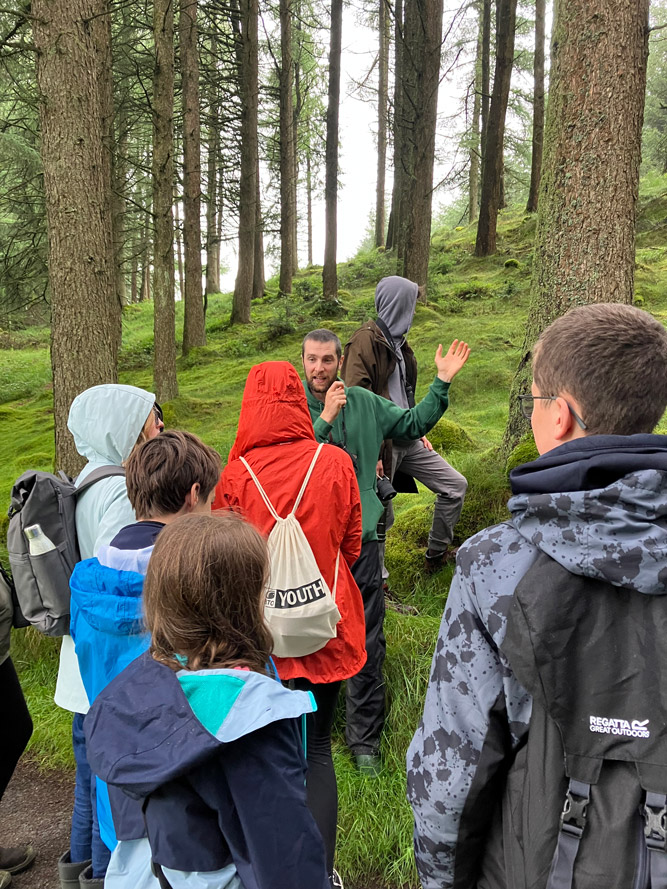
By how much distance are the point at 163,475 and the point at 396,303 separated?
2740 mm

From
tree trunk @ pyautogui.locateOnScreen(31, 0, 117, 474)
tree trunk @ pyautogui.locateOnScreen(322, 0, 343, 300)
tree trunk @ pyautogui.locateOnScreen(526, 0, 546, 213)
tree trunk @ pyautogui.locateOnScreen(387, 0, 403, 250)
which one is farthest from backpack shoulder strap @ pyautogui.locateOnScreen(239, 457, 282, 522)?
tree trunk @ pyautogui.locateOnScreen(526, 0, 546, 213)

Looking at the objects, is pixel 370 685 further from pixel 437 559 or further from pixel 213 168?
pixel 213 168

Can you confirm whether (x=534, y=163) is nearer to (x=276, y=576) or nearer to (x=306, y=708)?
(x=276, y=576)

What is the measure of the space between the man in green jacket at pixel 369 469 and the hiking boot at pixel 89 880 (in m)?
1.40

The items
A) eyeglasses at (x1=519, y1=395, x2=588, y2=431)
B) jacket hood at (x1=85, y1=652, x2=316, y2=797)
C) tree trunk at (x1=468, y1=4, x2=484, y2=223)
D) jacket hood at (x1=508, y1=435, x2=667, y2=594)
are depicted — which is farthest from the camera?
tree trunk at (x1=468, y1=4, x2=484, y2=223)

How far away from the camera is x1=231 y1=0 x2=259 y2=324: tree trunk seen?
16.1 m

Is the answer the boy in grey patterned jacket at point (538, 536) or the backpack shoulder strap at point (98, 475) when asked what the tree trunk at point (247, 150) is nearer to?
the backpack shoulder strap at point (98, 475)

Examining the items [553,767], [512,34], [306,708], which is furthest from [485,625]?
[512,34]

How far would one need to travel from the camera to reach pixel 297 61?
21.0 m

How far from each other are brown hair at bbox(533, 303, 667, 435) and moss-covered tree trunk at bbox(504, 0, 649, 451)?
331 cm

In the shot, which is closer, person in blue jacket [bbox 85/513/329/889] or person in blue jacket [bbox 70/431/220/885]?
person in blue jacket [bbox 85/513/329/889]

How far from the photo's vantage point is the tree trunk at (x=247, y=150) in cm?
1614

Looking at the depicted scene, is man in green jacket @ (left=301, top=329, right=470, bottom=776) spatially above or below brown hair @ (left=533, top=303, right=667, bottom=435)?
below

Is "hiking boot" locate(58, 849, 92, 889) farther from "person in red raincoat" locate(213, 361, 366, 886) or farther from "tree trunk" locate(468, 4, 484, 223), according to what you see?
"tree trunk" locate(468, 4, 484, 223)
